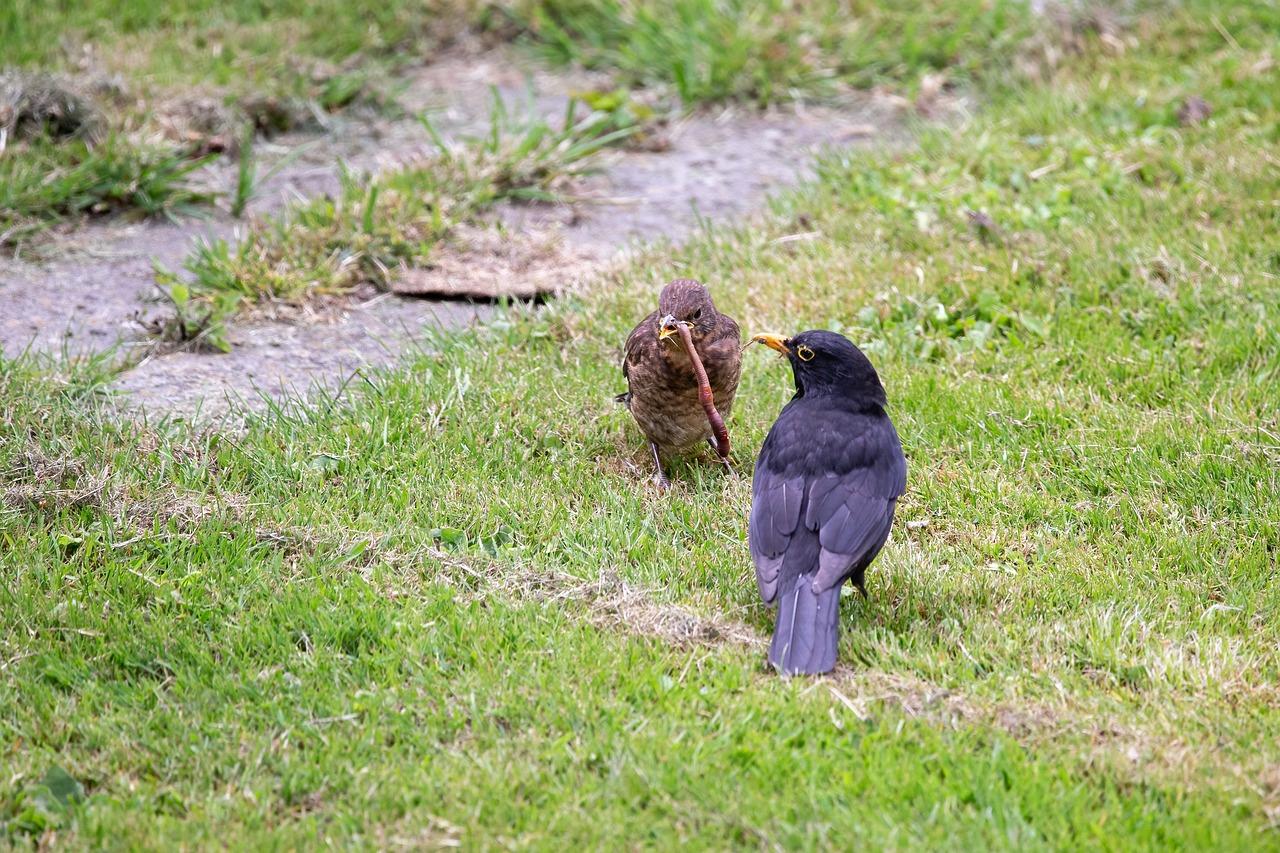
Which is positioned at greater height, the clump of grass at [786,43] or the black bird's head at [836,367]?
the clump of grass at [786,43]

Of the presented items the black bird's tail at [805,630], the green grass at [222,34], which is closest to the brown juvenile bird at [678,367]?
the black bird's tail at [805,630]

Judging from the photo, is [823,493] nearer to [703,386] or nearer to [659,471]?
[703,386]

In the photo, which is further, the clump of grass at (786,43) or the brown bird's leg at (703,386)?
the clump of grass at (786,43)

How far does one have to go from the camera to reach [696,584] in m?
4.96

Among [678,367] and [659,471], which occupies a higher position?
[678,367]

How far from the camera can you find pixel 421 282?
7.22m

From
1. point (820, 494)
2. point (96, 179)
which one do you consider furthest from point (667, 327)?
point (96, 179)

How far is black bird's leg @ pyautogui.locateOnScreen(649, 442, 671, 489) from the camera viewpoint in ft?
18.8

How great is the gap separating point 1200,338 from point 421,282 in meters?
3.95

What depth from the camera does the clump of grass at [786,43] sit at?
31.3ft

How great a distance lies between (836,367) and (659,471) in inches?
38.7

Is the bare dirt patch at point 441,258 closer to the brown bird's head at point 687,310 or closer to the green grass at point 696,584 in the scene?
the green grass at point 696,584

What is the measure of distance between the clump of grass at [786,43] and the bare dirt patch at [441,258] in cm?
26

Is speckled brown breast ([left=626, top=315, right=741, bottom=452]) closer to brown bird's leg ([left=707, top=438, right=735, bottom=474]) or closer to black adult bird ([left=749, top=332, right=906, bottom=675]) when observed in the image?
brown bird's leg ([left=707, top=438, right=735, bottom=474])
